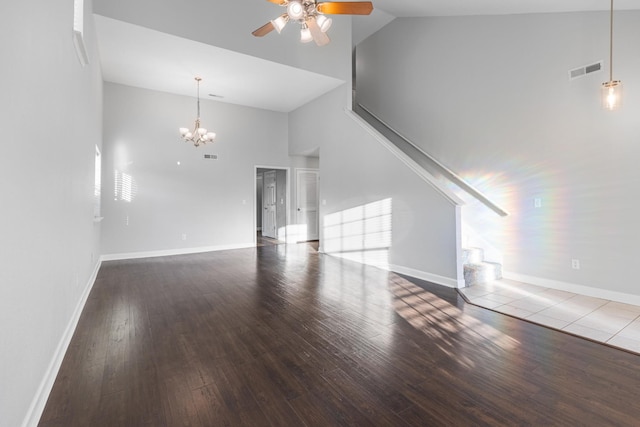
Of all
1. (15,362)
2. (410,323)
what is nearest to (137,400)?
(15,362)

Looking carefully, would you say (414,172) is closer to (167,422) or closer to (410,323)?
(410,323)

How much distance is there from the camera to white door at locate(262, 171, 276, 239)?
365 inches

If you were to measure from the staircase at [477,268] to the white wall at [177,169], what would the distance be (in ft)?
17.0

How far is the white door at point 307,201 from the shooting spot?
333 inches

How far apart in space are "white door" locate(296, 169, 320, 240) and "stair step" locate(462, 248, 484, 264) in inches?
190

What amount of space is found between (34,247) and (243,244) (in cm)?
601

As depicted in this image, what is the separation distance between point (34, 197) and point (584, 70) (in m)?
5.60

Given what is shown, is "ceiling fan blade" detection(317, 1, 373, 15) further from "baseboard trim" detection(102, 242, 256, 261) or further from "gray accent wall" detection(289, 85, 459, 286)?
"baseboard trim" detection(102, 242, 256, 261)

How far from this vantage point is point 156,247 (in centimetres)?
649

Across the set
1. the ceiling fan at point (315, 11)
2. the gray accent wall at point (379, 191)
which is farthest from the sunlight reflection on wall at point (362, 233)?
the ceiling fan at point (315, 11)

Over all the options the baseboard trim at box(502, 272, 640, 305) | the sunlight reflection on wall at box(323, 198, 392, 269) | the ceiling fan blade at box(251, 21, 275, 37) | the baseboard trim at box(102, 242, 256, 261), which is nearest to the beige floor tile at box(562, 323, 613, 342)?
the baseboard trim at box(502, 272, 640, 305)

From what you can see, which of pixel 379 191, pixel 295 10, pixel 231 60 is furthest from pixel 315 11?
pixel 379 191

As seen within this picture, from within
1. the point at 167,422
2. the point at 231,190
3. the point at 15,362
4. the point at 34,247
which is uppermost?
the point at 231,190

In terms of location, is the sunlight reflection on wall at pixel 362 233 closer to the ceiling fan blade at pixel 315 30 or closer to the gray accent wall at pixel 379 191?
the gray accent wall at pixel 379 191
